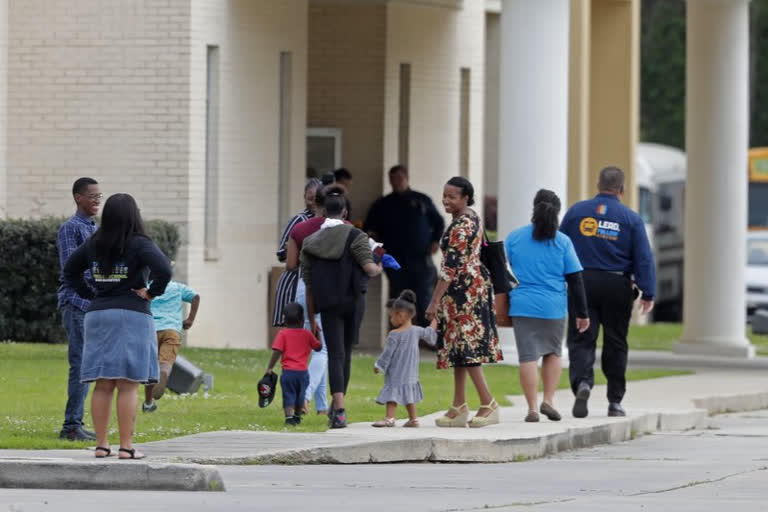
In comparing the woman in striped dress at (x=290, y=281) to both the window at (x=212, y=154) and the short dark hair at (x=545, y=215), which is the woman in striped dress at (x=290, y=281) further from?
the window at (x=212, y=154)

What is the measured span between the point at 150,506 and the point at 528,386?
17.6 ft

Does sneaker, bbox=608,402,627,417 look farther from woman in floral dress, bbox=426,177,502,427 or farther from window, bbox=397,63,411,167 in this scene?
window, bbox=397,63,411,167

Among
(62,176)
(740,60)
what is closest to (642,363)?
(740,60)

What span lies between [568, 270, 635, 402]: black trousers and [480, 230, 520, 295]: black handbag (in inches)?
41.8

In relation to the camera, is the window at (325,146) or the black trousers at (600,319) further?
the window at (325,146)

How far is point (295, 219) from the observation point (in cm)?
1499

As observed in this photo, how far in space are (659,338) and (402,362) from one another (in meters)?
16.3

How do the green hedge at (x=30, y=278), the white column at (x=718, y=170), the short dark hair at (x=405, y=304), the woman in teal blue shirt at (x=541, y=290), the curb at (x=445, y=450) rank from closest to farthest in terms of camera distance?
the curb at (x=445, y=450) → the short dark hair at (x=405, y=304) → the woman in teal blue shirt at (x=541, y=290) → the green hedge at (x=30, y=278) → the white column at (x=718, y=170)

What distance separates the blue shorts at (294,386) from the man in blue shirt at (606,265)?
2208 millimetres

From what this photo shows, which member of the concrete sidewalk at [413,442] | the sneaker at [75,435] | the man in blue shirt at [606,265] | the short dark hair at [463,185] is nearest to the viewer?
the concrete sidewalk at [413,442]

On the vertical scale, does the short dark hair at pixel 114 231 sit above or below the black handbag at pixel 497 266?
above

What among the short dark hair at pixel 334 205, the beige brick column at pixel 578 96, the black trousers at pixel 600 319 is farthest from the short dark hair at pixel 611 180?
the beige brick column at pixel 578 96

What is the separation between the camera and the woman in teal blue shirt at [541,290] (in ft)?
48.3

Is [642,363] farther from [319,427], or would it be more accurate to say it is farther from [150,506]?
[150,506]
